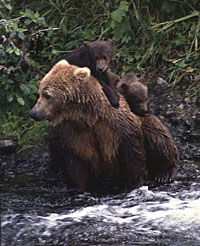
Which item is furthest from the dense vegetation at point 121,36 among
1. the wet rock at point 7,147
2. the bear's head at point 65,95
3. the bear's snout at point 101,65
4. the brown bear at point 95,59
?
the bear's head at point 65,95

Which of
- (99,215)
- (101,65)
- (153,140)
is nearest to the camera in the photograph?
(99,215)

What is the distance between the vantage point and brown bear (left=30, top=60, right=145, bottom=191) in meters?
4.43

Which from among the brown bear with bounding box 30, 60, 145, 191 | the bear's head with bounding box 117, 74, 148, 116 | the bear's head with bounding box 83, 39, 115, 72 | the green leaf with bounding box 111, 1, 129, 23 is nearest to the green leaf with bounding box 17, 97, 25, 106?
the bear's head with bounding box 83, 39, 115, 72

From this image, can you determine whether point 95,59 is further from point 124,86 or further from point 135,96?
point 135,96

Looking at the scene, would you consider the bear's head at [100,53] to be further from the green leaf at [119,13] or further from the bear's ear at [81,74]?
the green leaf at [119,13]

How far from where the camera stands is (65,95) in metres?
4.40

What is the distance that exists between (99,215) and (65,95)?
41.0 inches

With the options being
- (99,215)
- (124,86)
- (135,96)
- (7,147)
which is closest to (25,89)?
(7,147)

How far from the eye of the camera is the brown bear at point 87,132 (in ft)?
14.5

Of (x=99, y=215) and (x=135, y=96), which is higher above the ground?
(x=135, y=96)

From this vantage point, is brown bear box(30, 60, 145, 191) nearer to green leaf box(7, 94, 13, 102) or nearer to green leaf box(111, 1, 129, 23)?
green leaf box(7, 94, 13, 102)

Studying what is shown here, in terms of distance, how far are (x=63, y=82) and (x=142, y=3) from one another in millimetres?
3577

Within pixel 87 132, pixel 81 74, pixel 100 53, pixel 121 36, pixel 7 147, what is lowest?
pixel 7 147

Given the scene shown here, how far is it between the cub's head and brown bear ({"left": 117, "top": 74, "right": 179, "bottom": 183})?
67 cm
